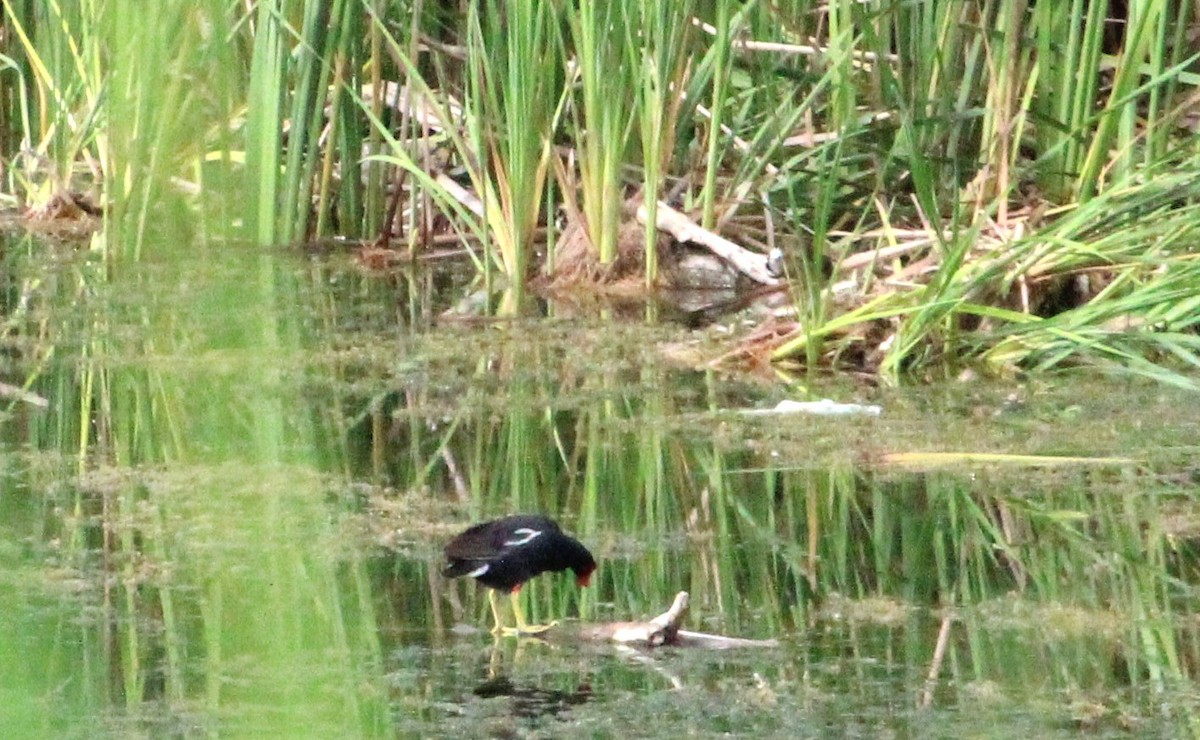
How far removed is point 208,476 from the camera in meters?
0.89

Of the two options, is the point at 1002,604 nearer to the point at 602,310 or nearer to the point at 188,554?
the point at 188,554

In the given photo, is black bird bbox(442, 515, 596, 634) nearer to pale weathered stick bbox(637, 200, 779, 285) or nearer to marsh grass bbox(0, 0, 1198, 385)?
marsh grass bbox(0, 0, 1198, 385)

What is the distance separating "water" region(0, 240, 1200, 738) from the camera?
1.53 metres

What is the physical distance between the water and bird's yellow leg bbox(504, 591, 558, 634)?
0.13ft

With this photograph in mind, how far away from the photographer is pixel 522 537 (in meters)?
2.64

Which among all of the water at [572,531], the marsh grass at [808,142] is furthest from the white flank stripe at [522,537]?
the marsh grass at [808,142]

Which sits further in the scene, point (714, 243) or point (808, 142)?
point (808, 142)

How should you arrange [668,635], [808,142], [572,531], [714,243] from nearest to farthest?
[668,635] → [572,531] → [714,243] → [808,142]

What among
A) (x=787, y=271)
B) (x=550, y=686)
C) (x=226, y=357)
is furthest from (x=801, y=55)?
(x=226, y=357)

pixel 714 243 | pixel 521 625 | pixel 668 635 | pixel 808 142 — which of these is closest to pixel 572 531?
pixel 521 625

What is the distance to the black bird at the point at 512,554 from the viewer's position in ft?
8.59

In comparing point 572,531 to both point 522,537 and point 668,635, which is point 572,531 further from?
point 668,635

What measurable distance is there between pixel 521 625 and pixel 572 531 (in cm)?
45

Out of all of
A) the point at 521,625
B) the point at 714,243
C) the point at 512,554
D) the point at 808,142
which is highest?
the point at 808,142
